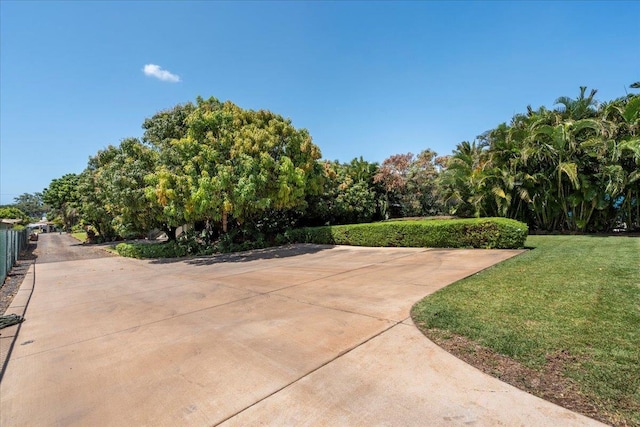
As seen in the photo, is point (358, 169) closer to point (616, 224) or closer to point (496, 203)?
point (496, 203)

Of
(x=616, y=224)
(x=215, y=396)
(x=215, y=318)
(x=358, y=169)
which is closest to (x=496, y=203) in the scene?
(x=616, y=224)

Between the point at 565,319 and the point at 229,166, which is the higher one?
the point at 229,166

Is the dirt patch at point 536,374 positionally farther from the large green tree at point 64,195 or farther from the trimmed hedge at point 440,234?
the large green tree at point 64,195

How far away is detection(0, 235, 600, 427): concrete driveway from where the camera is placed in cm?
247

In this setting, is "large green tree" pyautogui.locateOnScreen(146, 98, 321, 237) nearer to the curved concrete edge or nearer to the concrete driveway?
the concrete driveway

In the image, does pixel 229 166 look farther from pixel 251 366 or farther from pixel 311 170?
pixel 251 366

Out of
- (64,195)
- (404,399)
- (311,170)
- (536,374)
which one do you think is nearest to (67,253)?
(64,195)

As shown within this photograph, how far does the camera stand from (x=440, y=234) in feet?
38.1

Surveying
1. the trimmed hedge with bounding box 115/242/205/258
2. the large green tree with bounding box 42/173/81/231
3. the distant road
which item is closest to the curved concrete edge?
the trimmed hedge with bounding box 115/242/205/258

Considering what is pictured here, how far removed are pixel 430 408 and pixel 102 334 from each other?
447 centimetres

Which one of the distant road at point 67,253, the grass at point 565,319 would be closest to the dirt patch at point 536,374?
the grass at point 565,319

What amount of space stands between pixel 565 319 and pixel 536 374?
61.7 inches

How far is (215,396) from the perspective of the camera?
2762mm

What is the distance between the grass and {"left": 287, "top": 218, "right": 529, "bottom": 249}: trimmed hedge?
318 cm
